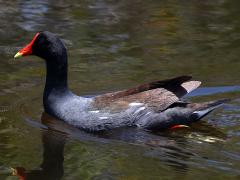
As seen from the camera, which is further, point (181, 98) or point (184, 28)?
point (184, 28)

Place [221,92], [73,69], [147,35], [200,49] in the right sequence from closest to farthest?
1. [221,92]
2. [73,69]
3. [200,49]
4. [147,35]

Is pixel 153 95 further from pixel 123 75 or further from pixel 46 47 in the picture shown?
pixel 123 75

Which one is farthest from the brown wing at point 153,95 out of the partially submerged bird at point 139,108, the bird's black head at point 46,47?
the bird's black head at point 46,47

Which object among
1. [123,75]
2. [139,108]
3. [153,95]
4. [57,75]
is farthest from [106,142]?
[123,75]

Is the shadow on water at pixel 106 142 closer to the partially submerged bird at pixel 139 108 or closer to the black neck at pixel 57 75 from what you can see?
the partially submerged bird at pixel 139 108

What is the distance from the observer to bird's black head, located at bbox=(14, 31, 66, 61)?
1012 centimetres

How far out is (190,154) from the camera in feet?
28.6

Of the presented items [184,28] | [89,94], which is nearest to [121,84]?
[89,94]

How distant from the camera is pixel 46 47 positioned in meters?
10.2

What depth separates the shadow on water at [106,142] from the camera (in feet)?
27.2

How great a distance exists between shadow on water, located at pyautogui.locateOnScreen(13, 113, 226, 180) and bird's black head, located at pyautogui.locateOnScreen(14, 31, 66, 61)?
0.85m

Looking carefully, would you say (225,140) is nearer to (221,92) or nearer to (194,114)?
(194,114)

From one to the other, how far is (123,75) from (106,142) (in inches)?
96.5

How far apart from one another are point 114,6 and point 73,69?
407 centimetres
